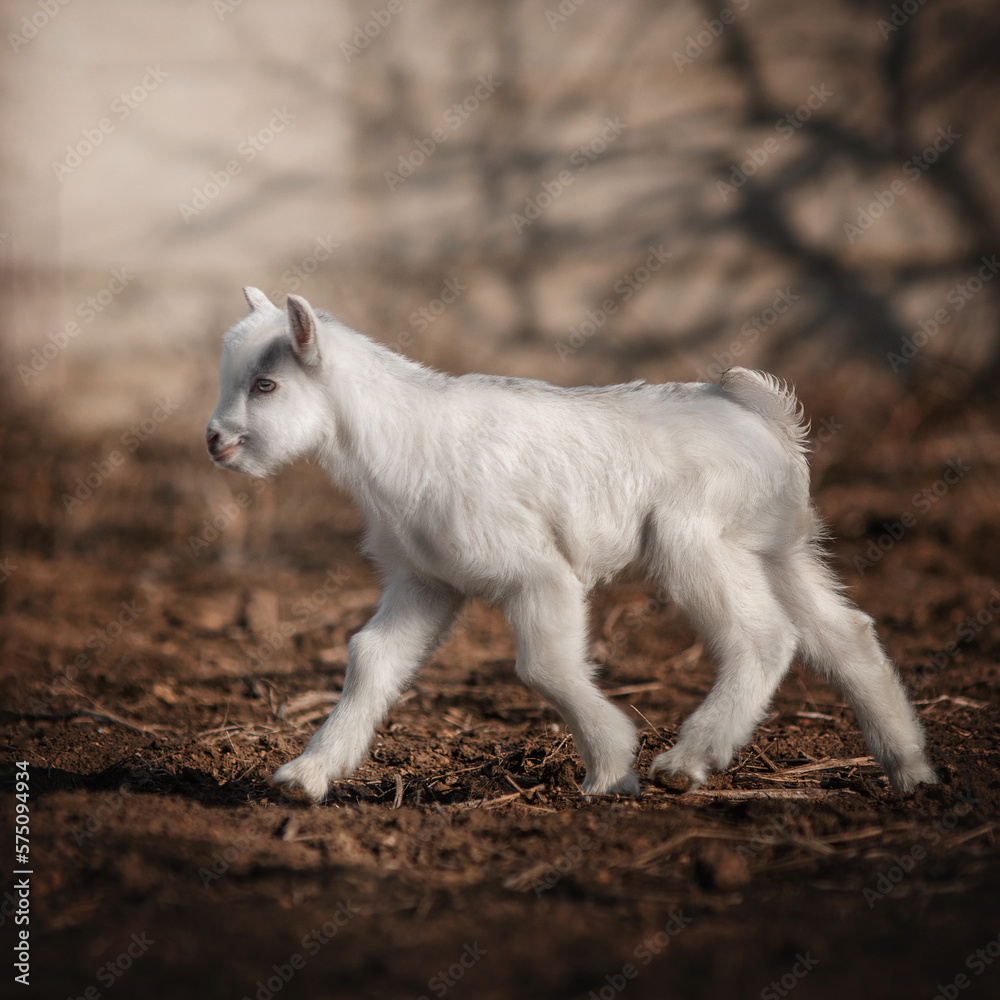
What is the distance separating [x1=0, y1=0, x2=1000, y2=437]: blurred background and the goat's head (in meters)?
6.27

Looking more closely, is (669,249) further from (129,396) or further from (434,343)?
(129,396)

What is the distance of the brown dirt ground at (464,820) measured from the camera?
2508 millimetres

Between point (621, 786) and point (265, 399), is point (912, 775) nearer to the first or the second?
point (621, 786)

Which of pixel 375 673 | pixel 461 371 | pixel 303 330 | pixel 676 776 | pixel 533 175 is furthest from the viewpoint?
pixel 533 175

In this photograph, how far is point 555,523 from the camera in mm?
3795

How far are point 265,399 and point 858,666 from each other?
2.47 metres

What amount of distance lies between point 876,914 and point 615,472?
173 cm

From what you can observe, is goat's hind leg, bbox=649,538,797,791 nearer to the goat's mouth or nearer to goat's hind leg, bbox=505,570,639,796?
goat's hind leg, bbox=505,570,639,796

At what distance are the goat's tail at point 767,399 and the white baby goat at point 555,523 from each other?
88 millimetres

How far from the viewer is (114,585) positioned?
7.90 meters

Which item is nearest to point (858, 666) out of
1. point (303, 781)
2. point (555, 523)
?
point (555, 523)

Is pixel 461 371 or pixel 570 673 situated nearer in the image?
pixel 570 673

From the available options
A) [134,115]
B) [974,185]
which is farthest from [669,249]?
[134,115]

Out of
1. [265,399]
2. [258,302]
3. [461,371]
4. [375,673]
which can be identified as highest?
[461,371]
